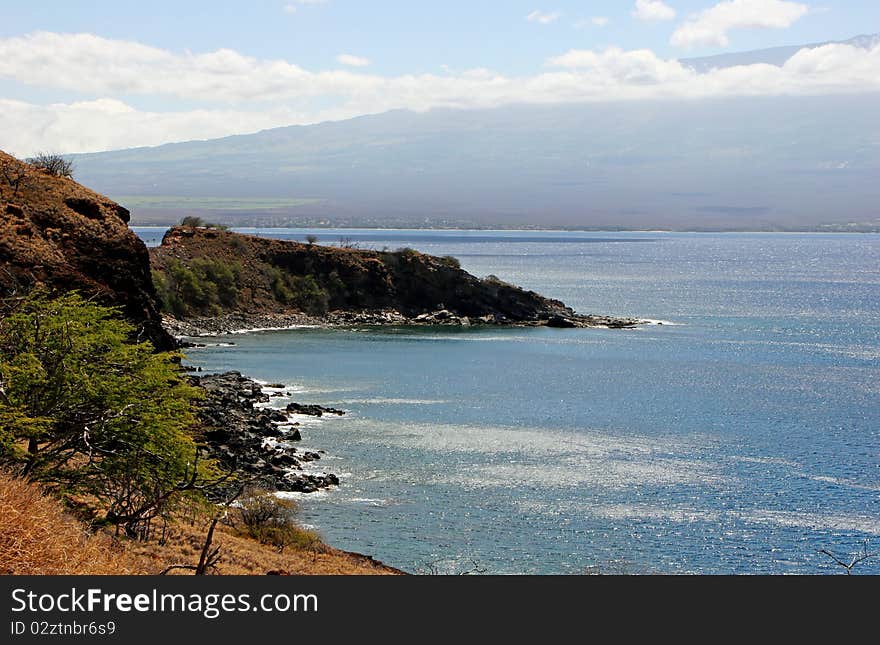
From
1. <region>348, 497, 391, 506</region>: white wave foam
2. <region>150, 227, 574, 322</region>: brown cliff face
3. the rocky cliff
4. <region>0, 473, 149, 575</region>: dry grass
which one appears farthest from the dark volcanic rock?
<region>150, 227, 574, 322</region>: brown cliff face

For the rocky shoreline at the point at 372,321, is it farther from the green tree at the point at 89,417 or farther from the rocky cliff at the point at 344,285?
the green tree at the point at 89,417

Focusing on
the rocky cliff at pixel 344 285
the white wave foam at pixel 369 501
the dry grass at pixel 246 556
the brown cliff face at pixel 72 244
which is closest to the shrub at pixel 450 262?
the rocky cliff at pixel 344 285

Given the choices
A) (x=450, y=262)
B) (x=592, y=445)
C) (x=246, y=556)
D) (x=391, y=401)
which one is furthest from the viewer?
(x=450, y=262)

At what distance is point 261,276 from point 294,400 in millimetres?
61399

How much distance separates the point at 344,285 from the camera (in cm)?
12431

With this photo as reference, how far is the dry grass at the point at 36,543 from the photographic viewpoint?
1138 centimetres

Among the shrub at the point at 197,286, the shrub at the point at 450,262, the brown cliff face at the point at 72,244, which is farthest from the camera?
the shrub at the point at 450,262

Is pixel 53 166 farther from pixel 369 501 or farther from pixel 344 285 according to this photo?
pixel 344 285

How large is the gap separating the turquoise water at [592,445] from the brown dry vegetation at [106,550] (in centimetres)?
511

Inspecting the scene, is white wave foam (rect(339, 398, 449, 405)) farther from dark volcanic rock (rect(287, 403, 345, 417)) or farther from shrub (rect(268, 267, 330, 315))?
shrub (rect(268, 267, 330, 315))

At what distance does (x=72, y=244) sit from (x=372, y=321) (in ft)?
234

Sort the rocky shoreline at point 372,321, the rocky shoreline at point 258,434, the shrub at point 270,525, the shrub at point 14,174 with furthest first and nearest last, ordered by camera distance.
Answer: the rocky shoreline at point 372,321
the shrub at point 14,174
the rocky shoreline at point 258,434
the shrub at point 270,525

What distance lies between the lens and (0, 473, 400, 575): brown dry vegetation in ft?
38.0

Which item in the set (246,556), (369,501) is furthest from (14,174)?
(246,556)
